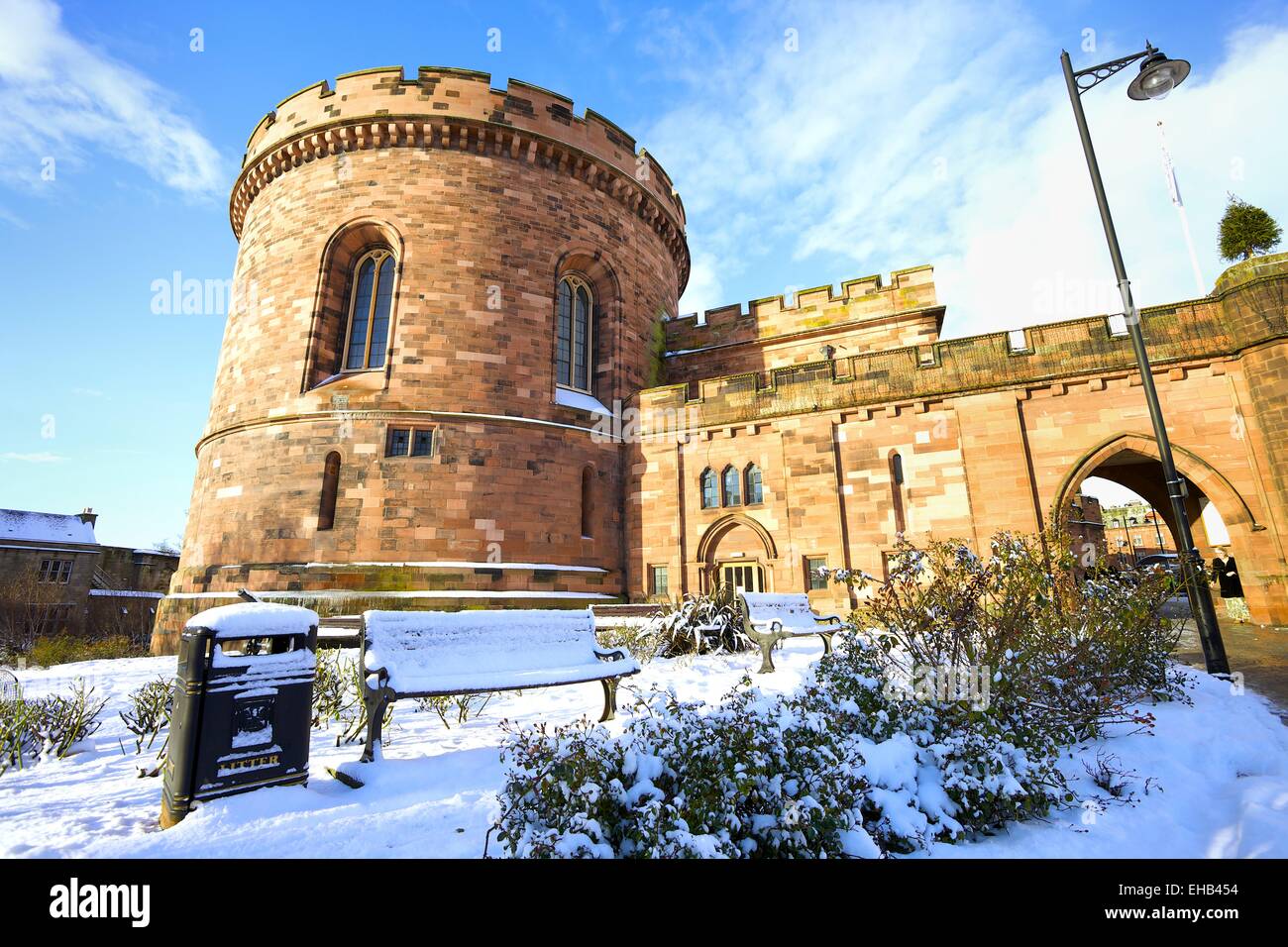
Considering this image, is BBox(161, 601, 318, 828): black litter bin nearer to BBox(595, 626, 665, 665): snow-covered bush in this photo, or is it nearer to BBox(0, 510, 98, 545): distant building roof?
BBox(595, 626, 665, 665): snow-covered bush

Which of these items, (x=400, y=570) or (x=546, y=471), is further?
(x=546, y=471)

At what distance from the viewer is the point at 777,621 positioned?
7684 millimetres

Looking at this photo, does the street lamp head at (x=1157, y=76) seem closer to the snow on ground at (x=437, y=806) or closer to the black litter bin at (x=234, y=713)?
the snow on ground at (x=437, y=806)

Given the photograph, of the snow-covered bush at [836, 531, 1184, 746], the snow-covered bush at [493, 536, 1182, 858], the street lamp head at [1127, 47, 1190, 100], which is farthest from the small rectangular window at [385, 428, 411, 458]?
the street lamp head at [1127, 47, 1190, 100]

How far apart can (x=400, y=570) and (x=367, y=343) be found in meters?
6.27

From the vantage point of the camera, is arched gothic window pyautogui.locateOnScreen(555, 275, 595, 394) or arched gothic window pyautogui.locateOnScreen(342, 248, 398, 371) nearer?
arched gothic window pyautogui.locateOnScreen(342, 248, 398, 371)

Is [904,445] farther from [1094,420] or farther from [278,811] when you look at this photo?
[278,811]

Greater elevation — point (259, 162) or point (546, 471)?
point (259, 162)

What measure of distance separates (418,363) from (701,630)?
9621 mm

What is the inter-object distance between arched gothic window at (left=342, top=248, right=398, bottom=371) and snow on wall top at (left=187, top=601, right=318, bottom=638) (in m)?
12.8

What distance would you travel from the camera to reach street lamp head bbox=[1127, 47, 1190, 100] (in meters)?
7.47

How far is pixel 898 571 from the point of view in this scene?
16.4 feet
